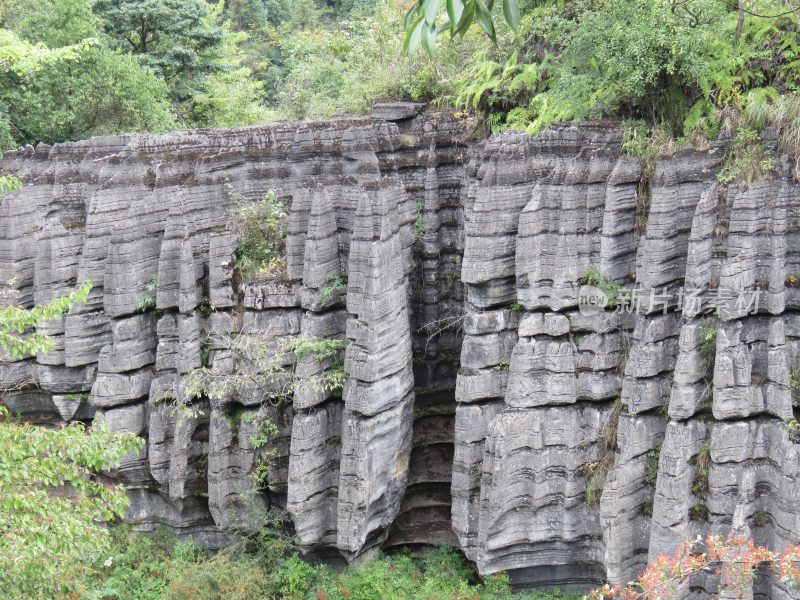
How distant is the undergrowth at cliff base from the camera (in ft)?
46.9

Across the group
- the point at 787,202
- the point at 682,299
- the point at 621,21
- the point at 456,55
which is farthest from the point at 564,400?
the point at 456,55

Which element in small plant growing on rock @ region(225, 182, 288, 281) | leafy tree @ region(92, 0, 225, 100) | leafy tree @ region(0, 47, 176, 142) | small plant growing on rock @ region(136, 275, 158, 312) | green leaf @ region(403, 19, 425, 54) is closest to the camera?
green leaf @ region(403, 19, 425, 54)

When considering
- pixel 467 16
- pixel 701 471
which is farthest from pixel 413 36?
pixel 701 471

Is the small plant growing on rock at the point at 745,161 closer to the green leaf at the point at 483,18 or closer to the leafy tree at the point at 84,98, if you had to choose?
the green leaf at the point at 483,18

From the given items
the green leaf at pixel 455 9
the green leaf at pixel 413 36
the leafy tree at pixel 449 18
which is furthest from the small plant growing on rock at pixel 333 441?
the green leaf at pixel 455 9

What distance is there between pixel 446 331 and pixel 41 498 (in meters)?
8.49

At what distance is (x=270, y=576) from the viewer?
14836 mm

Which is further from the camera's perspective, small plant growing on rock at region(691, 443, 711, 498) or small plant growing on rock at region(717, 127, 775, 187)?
small plant growing on rock at region(691, 443, 711, 498)

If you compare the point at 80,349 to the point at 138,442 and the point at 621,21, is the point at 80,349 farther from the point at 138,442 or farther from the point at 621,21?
the point at 621,21

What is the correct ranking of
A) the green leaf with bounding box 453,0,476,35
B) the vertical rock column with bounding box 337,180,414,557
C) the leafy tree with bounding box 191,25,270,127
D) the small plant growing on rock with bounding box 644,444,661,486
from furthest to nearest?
1. the leafy tree with bounding box 191,25,270,127
2. the vertical rock column with bounding box 337,180,414,557
3. the small plant growing on rock with bounding box 644,444,661,486
4. the green leaf with bounding box 453,0,476,35

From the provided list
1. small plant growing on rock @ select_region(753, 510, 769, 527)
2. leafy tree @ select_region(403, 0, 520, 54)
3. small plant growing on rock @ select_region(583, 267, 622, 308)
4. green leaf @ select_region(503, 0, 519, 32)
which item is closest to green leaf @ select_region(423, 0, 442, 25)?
leafy tree @ select_region(403, 0, 520, 54)

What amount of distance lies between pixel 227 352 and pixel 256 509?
3.04 meters

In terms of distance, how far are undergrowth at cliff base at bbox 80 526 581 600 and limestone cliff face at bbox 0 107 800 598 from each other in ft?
1.68

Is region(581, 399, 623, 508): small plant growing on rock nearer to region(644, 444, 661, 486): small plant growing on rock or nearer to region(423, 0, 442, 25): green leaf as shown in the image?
region(644, 444, 661, 486): small plant growing on rock
